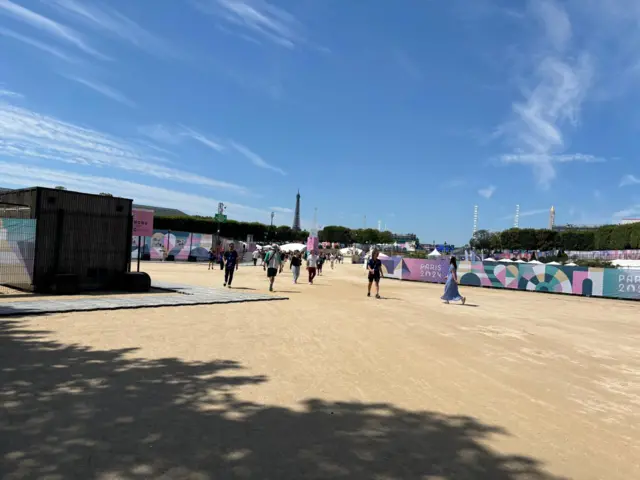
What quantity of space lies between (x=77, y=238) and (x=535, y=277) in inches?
830

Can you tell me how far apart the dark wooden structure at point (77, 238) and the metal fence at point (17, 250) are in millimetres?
186

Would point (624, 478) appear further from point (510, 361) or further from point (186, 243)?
point (186, 243)

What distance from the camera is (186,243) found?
41.0 metres

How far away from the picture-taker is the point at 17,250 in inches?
510

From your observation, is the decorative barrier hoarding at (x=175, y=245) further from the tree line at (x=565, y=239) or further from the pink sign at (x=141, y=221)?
the tree line at (x=565, y=239)

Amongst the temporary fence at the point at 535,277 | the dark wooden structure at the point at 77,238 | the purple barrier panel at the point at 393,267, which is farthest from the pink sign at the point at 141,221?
the purple barrier panel at the point at 393,267

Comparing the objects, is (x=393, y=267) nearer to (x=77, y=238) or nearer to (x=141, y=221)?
(x=141, y=221)

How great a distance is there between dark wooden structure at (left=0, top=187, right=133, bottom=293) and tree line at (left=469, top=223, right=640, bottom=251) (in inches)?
2814

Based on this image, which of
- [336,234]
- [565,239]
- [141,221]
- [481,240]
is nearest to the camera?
[141,221]

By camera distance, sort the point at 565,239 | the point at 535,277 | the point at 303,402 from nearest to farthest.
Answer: the point at 303,402, the point at 535,277, the point at 565,239

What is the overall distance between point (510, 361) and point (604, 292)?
1759 cm

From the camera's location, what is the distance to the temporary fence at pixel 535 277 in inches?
826

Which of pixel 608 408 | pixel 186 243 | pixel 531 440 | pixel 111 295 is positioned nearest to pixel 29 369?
pixel 531 440

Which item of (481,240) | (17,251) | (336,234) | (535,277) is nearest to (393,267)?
(535,277)
